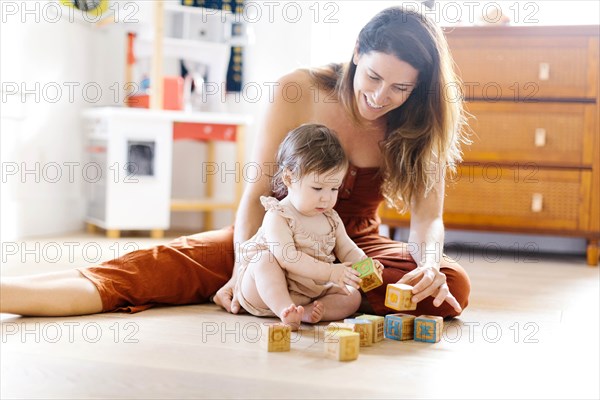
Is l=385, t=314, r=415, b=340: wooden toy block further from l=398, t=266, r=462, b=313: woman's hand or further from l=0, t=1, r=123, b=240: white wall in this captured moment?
l=0, t=1, r=123, b=240: white wall

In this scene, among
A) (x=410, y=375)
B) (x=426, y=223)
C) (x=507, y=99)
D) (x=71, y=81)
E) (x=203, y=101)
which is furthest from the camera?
(x=203, y=101)

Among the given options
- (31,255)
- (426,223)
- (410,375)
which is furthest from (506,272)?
(31,255)

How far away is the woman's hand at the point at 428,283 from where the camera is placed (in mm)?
1422

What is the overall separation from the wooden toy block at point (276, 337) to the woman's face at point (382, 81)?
Result: 0.53 m

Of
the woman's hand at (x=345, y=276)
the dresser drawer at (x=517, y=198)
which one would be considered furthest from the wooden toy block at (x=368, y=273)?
the dresser drawer at (x=517, y=198)

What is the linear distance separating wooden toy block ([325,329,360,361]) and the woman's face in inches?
20.7

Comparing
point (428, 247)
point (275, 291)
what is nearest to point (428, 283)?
point (428, 247)

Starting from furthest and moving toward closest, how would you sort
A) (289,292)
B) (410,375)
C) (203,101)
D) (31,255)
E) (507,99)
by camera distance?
(203,101) < (507,99) < (31,255) < (289,292) < (410,375)

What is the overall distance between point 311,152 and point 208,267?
433mm

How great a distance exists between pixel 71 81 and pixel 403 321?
7.62ft

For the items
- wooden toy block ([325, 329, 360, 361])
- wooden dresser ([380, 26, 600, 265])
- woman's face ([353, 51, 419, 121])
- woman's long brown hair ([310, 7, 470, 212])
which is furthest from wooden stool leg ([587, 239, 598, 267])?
wooden toy block ([325, 329, 360, 361])

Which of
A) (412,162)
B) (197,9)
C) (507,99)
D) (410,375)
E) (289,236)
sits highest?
(197,9)

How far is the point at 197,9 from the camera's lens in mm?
3393

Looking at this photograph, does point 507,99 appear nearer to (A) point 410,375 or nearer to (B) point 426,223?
(B) point 426,223
